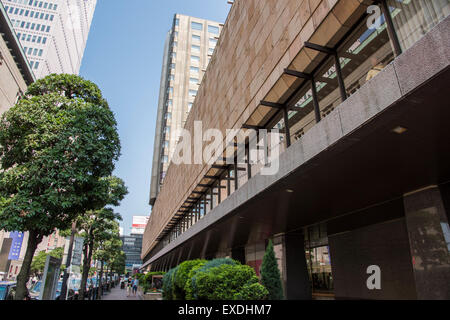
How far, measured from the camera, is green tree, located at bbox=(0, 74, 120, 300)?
37.3 feet

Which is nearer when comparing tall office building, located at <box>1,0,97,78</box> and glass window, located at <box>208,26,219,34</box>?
glass window, located at <box>208,26,219,34</box>

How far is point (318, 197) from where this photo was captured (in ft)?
28.0

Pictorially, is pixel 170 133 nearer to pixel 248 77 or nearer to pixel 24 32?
pixel 248 77

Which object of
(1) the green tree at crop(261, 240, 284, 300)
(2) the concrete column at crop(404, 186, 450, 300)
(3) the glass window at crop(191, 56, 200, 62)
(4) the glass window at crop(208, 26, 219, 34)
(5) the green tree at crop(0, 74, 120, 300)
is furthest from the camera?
(4) the glass window at crop(208, 26, 219, 34)

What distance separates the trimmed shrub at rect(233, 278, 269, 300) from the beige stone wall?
6.00 metres

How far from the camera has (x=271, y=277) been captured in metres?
8.95

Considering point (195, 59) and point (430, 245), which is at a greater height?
point (195, 59)

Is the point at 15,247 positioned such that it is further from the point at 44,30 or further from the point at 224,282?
the point at 44,30

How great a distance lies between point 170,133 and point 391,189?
6326 centimetres

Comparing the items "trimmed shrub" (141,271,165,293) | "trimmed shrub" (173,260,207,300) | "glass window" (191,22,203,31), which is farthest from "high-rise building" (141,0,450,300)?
"glass window" (191,22,203,31)

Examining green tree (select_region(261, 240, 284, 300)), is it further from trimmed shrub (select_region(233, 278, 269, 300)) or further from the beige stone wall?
the beige stone wall

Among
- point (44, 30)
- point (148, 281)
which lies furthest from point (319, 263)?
point (44, 30)

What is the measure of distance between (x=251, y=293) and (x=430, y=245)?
172 inches
